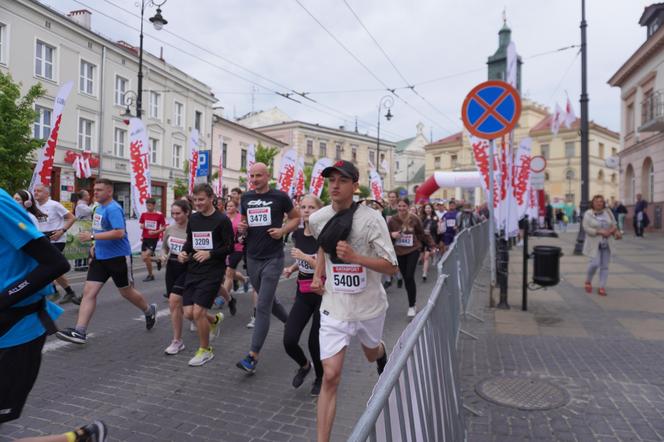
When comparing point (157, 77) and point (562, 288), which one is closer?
point (562, 288)

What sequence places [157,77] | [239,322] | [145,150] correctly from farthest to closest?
[157,77], [145,150], [239,322]

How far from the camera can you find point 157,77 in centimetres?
3325

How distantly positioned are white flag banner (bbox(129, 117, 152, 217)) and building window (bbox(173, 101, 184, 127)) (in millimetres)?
22869

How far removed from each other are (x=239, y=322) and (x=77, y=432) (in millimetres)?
4174

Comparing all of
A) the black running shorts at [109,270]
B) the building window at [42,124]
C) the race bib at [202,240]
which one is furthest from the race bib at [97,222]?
the building window at [42,124]

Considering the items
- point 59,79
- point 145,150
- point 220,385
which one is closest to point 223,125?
point 59,79

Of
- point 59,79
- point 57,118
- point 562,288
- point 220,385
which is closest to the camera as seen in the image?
point 220,385

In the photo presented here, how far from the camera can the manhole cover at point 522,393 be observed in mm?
3902

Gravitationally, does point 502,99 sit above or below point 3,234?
above

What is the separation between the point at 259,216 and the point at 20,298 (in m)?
2.77

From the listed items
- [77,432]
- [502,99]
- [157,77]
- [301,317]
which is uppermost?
[157,77]

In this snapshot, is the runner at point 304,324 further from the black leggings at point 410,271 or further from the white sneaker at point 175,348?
the black leggings at point 410,271

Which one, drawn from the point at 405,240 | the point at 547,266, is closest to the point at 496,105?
the point at 405,240

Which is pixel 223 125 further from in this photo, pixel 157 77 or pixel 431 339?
pixel 431 339
